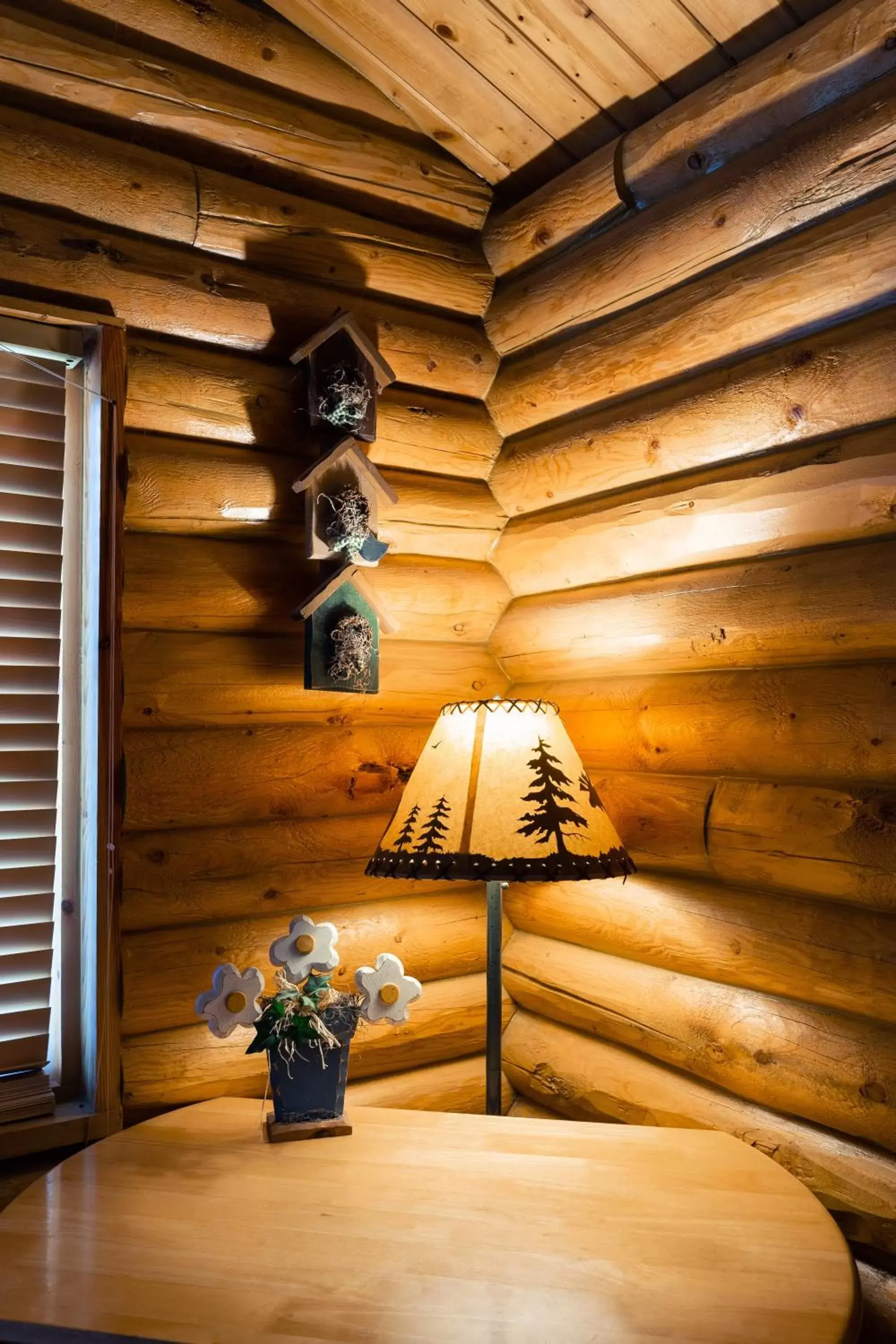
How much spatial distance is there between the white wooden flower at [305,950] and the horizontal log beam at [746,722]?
829mm

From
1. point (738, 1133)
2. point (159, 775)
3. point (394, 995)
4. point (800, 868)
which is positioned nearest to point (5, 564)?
point (159, 775)

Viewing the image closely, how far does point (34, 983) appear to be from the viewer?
1972 millimetres

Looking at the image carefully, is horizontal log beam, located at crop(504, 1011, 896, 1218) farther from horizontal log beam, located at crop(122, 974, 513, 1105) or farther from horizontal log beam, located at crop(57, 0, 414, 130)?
horizontal log beam, located at crop(57, 0, 414, 130)

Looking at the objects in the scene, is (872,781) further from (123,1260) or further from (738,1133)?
(123,1260)

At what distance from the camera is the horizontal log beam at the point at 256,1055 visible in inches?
83.0

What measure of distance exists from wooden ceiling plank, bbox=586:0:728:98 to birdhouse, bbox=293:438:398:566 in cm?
101

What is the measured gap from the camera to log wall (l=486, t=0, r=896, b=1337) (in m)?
1.76

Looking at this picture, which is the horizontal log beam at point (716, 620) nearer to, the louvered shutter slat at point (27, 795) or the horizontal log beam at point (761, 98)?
the horizontal log beam at point (761, 98)

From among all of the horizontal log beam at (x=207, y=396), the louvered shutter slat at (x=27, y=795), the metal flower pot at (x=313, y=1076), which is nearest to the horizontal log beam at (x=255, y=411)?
the horizontal log beam at (x=207, y=396)

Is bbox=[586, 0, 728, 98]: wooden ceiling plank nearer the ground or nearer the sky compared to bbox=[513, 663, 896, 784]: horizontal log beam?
nearer the sky

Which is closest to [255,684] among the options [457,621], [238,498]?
[238,498]

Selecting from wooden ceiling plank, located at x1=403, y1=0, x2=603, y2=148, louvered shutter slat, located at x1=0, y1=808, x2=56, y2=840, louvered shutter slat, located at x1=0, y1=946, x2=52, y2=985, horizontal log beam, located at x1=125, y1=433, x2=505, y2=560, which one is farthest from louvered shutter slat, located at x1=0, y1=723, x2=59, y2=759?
wooden ceiling plank, located at x1=403, y1=0, x2=603, y2=148

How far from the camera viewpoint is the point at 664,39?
6.70 feet

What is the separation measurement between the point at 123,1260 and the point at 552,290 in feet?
7.21
